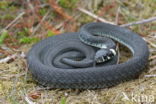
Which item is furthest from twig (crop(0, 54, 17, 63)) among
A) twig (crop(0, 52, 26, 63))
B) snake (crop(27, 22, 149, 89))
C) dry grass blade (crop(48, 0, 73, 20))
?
dry grass blade (crop(48, 0, 73, 20))

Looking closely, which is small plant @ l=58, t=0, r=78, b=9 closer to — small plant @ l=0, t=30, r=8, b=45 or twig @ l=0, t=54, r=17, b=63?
small plant @ l=0, t=30, r=8, b=45

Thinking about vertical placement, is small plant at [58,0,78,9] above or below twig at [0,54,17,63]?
above

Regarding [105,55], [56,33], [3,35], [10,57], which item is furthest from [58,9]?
[105,55]

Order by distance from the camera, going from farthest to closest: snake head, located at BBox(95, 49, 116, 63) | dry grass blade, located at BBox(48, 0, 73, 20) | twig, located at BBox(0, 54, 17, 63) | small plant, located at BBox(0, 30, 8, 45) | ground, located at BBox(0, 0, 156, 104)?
dry grass blade, located at BBox(48, 0, 73, 20) < small plant, located at BBox(0, 30, 8, 45) < twig, located at BBox(0, 54, 17, 63) < snake head, located at BBox(95, 49, 116, 63) < ground, located at BBox(0, 0, 156, 104)

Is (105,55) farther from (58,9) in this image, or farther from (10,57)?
(58,9)

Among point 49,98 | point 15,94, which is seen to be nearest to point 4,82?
point 15,94

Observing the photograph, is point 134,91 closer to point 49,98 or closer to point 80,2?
point 49,98

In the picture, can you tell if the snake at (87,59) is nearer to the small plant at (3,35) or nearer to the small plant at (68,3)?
the small plant at (3,35)
